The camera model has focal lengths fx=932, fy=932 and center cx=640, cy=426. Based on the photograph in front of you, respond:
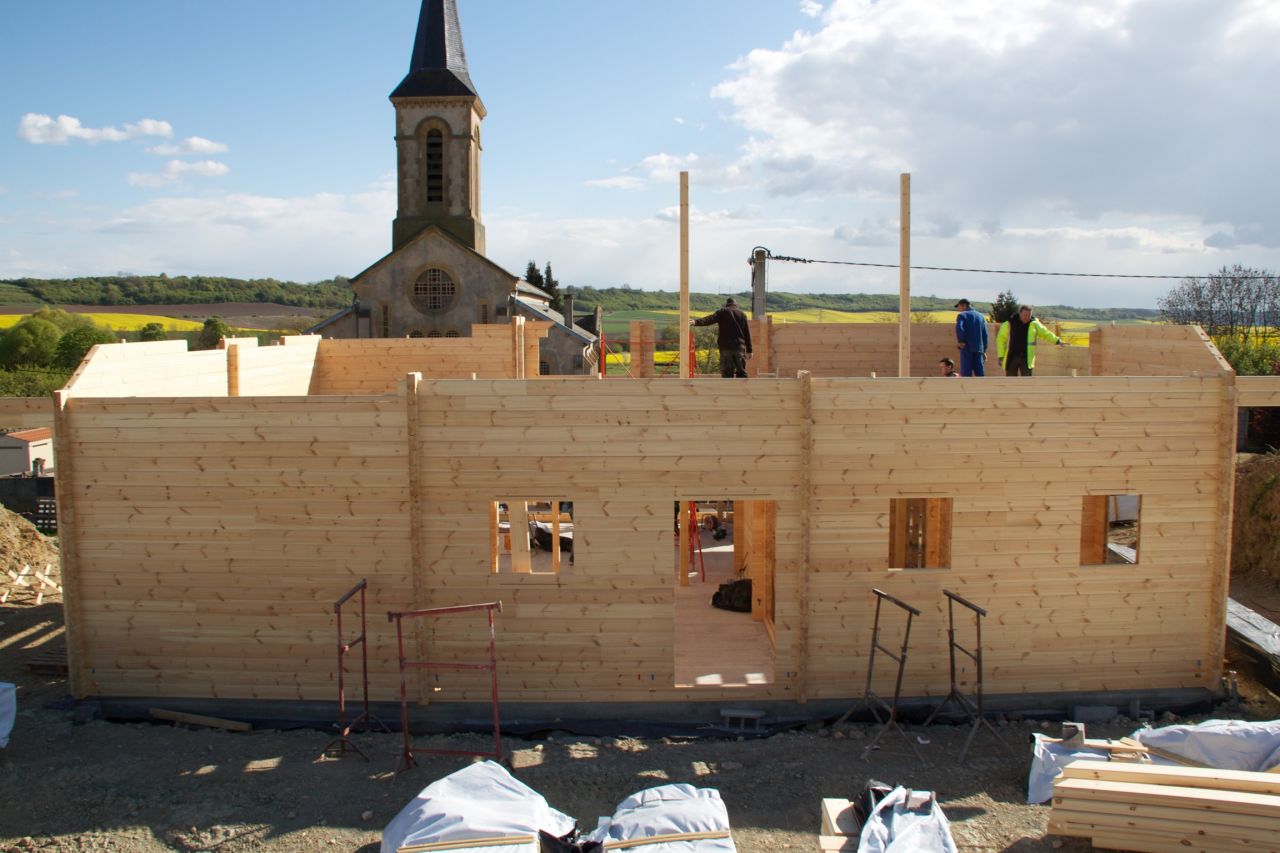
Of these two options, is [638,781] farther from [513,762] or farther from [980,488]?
[980,488]

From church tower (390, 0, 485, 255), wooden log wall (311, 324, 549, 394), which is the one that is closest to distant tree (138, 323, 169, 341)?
church tower (390, 0, 485, 255)

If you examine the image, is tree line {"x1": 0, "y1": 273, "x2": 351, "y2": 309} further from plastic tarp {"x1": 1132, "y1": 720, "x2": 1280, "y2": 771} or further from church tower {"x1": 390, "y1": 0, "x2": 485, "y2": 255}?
plastic tarp {"x1": 1132, "y1": 720, "x2": 1280, "y2": 771}

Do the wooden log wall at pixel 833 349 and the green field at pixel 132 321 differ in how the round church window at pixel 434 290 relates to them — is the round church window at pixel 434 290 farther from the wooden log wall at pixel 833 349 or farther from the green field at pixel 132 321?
the green field at pixel 132 321

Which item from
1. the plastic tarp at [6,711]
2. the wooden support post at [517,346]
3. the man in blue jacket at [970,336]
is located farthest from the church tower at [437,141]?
the plastic tarp at [6,711]

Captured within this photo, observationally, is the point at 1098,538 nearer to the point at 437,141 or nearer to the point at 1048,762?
the point at 1048,762

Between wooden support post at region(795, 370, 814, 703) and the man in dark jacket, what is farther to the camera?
the man in dark jacket

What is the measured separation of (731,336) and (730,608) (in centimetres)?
412

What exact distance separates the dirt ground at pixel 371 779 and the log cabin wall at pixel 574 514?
2.18 ft

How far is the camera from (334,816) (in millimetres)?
8906

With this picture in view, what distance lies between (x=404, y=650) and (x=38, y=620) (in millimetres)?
8734

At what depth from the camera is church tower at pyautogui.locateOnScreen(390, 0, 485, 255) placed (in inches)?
1737

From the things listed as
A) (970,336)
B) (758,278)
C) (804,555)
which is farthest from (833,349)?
(804,555)

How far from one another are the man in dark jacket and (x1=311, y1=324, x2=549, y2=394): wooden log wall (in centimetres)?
431

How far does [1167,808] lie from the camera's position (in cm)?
816
